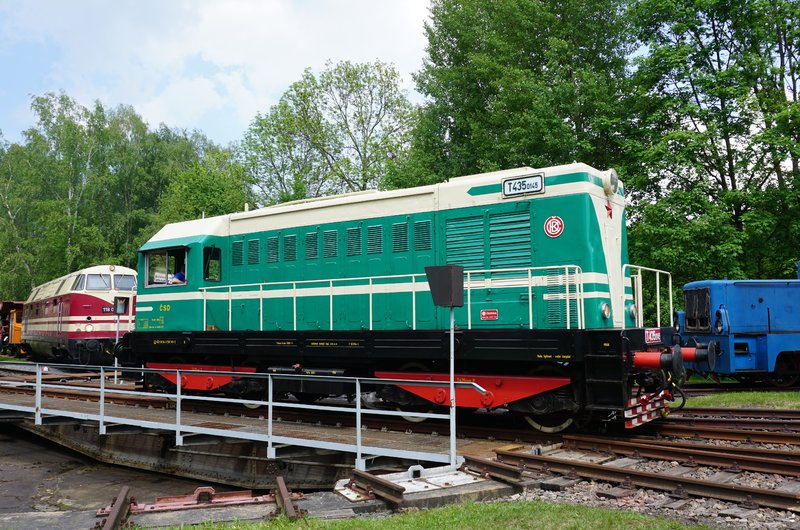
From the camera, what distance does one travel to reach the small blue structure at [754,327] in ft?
50.8

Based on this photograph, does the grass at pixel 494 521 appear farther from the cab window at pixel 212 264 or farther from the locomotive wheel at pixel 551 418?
the cab window at pixel 212 264

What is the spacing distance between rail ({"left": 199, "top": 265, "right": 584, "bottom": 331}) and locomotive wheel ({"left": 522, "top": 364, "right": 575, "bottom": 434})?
67 centimetres

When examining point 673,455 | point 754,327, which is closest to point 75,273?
point 673,455

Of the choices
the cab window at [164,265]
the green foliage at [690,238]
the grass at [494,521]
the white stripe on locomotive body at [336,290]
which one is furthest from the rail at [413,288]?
the green foliage at [690,238]

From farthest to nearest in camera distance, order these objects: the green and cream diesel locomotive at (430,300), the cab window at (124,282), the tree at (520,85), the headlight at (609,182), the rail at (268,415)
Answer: the cab window at (124,282) → the tree at (520,85) → the headlight at (609,182) → the green and cream diesel locomotive at (430,300) → the rail at (268,415)

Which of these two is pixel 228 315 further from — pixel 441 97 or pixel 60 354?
pixel 441 97

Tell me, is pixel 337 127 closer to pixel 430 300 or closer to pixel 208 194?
pixel 208 194

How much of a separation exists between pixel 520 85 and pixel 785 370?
12.1 meters

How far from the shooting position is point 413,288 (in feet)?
34.8

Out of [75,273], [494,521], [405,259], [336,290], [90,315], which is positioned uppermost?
[75,273]

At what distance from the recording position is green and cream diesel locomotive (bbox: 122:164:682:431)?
364 inches

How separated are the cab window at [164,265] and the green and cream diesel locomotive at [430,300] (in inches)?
2.1

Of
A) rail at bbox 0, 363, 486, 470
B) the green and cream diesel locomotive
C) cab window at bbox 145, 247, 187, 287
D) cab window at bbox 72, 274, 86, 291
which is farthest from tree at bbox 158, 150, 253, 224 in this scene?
the green and cream diesel locomotive

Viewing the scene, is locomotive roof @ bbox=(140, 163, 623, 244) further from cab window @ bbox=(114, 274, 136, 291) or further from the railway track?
cab window @ bbox=(114, 274, 136, 291)
